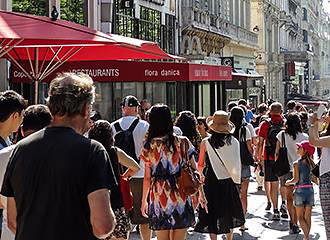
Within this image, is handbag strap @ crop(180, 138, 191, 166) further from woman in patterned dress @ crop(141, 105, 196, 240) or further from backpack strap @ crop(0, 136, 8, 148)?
backpack strap @ crop(0, 136, 8, 148)

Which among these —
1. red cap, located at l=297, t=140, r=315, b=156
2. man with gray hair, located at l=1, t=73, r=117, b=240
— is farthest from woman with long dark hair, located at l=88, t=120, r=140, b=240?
red cap, located at l=297, t=140, r=315, b=156

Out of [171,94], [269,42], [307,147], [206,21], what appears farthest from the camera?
[269,42]

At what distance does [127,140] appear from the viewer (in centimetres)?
860

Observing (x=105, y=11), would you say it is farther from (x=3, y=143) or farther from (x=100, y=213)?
(x=100, y=213)

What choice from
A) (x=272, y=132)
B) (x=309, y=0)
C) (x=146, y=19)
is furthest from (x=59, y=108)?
(x=309, y=0)

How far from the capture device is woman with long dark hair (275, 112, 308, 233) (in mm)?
10312

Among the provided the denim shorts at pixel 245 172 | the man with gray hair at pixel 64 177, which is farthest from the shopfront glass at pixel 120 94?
the man with gray hair at pixel 64 177

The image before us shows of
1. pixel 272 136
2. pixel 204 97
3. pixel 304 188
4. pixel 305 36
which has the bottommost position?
pixel 304 188

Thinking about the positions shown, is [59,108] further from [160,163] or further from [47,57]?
[47,57]

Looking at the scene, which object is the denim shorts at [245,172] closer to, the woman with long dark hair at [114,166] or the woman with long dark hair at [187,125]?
the woman with long dark hair at [187,125]

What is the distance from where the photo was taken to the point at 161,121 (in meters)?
7.39

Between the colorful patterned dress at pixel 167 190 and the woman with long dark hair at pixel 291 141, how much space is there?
320 cm

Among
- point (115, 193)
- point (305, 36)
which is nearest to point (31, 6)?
point (115, 193)

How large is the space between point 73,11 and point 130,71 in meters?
4.07
